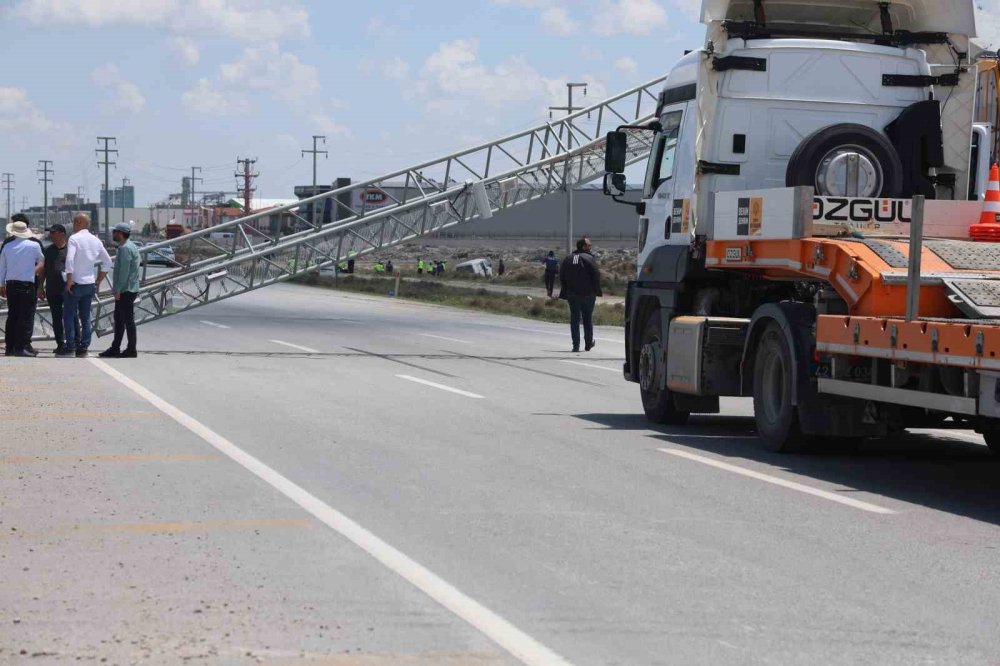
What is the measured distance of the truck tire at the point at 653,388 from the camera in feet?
45.8

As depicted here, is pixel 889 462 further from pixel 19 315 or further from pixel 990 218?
pixel 19 315

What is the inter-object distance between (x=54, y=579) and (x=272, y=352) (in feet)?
55.4

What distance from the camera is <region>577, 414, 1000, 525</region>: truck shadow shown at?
9.84 metres

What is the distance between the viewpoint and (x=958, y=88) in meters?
13.7

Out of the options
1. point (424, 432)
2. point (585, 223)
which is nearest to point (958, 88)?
point (424, 432)

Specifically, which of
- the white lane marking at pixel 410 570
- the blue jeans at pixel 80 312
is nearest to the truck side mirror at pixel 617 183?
the white lane marking at pixel 410 570

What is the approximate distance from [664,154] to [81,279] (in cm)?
993

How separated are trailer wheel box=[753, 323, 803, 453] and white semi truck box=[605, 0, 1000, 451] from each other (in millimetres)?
17

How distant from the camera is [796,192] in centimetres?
1142

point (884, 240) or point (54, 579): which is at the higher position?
point (884, 240)

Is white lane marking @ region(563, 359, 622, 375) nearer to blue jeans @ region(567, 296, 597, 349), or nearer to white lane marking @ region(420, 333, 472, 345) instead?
blue jeans @ region(567, 296, 597, 349)

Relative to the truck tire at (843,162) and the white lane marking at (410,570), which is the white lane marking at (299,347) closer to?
the white lane marking at (410,570)

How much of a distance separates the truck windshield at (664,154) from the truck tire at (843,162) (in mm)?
1463

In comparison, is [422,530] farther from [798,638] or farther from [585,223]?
[585,223]
